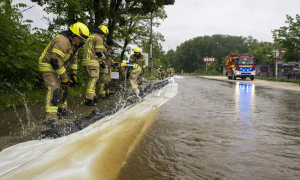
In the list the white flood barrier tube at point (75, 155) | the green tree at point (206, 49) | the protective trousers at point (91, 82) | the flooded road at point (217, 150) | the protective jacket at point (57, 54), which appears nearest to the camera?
the white flood barrier tube at point (75, 155)

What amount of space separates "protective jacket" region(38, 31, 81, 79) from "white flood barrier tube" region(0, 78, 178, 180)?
126cm

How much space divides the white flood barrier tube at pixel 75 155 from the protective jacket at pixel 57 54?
1.26 metres

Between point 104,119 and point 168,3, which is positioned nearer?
point 104,119

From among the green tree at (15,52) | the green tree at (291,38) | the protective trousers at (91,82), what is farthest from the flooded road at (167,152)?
the green tree at (291,38)

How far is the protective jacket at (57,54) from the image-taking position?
15.4 feet

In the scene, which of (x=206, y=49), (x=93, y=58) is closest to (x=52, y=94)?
(x=93, y=58)

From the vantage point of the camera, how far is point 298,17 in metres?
25.2

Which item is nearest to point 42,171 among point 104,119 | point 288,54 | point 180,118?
point 104,119

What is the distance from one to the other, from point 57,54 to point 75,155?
7.72ft

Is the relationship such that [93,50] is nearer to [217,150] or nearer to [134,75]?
[134,75]

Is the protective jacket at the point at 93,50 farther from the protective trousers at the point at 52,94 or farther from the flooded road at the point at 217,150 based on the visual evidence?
the flooded road at the point at 217,150

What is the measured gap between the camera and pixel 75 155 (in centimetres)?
294

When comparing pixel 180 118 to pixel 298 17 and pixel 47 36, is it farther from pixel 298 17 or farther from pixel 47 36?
pixel 298 17

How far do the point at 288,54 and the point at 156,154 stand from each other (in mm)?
25739
